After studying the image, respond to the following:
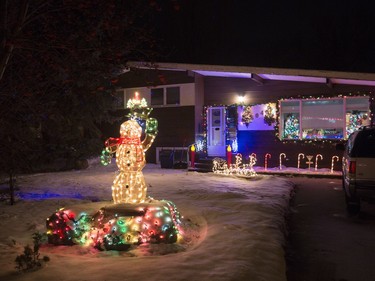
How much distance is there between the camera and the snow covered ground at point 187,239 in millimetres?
4730

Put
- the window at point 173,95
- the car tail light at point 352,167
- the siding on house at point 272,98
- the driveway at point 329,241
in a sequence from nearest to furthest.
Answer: the driveway at point 329,241
the car tail light at point 352,167
the siding on house at point 272,98
the window at point 173,95

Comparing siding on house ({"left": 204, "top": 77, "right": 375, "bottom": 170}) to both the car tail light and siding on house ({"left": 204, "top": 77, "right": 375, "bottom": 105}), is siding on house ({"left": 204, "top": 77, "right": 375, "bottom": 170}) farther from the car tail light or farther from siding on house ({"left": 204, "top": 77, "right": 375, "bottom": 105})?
the car tail light

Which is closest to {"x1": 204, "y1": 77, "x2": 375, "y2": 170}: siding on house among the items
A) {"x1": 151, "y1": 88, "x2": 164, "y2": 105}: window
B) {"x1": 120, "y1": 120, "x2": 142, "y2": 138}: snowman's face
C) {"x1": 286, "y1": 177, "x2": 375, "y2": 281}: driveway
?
{"x1": 151, "y1": 88, "x2": 164, "y2": 105}: window

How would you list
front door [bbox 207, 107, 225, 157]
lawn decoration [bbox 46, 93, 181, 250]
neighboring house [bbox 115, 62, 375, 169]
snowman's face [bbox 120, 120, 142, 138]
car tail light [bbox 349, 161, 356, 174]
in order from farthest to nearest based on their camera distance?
1. front door [bbox 207, 107, 225, 157]
2. neighboring house [bbox 115, 62, 375, 169]
3. car tail light [bbox 349, 161, 356, 174]
4. snowman's face [bbox 120, 120, 142, 138]
5. lawn decoration [bbox 46, 93, 181, 250]

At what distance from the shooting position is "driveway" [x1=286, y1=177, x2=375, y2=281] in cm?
551

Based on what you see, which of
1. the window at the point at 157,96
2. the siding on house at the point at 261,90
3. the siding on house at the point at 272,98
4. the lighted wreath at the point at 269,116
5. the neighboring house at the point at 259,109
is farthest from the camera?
the window at the point at 157,96

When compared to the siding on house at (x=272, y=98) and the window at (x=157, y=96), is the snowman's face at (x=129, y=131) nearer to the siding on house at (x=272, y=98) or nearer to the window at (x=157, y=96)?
the siding on house at (x=272, y=98)

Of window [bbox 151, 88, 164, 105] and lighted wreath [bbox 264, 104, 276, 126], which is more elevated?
window [bbox 151, 88, 164, 105]

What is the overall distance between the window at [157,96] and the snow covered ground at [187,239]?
8799 millimetres

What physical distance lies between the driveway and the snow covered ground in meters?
0.32

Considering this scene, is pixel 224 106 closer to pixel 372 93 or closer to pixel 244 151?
pixel 244 151

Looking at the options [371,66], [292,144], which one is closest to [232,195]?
[292,144]

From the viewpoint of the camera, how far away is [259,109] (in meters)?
18.1

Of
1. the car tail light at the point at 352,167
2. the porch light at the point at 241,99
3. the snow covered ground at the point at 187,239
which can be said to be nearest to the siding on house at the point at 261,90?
the porch light at the point at 241,99
